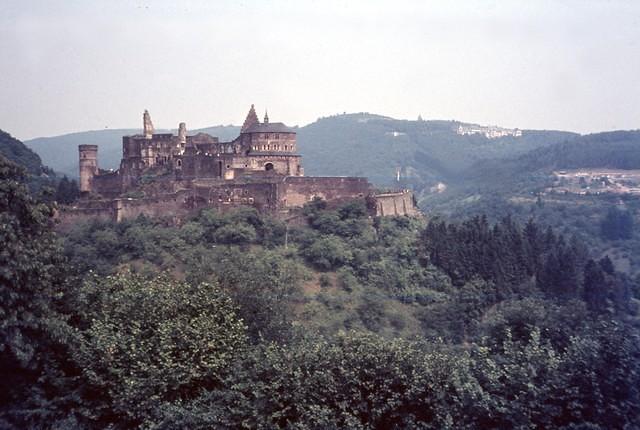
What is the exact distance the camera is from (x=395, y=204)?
50.1 meters

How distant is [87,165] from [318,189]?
57.3ft

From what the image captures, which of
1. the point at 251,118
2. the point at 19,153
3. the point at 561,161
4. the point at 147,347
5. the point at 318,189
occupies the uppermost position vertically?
the point at 251,118

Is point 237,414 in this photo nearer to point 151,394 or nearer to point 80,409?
point 151,394

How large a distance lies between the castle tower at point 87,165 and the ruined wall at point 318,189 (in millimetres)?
15121

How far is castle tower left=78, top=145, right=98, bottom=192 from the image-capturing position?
50219 millimetres

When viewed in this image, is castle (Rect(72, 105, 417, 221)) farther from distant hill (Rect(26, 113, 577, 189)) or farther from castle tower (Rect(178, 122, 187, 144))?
distant hill (Rect(26, 113, 577, 189))

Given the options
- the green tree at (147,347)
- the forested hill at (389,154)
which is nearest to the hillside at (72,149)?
the forested hill at (389,154)

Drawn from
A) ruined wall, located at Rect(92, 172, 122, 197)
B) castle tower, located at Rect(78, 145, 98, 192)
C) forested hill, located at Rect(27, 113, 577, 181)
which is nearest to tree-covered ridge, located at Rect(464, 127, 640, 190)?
forested hill, located at Rect(27, 113, 577, 181)

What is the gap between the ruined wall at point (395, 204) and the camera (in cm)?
4788

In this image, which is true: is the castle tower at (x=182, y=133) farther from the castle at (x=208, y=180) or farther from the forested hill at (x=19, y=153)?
the forested hill at (x=19, y=153)

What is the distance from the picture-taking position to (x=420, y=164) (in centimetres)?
16962

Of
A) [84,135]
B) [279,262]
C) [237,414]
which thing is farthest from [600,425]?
[84,135]

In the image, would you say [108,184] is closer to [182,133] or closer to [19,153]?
[182,133]

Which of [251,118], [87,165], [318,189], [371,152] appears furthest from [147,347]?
[371,152]
